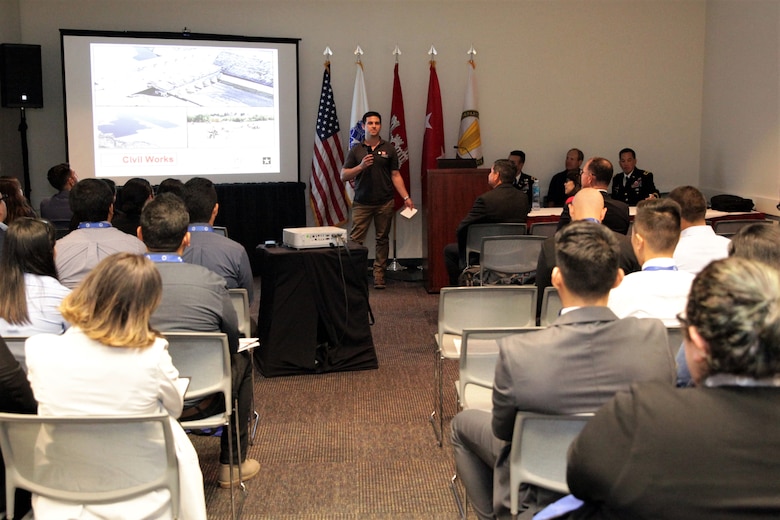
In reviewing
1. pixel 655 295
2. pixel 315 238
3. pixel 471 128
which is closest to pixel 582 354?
pixel 655 295

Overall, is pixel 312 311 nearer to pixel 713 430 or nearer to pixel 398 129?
pixel 713 430

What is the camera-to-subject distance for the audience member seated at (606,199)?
486cm

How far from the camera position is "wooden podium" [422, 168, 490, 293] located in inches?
286

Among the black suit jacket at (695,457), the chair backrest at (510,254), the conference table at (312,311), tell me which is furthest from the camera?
the chair backrest at (510,254)

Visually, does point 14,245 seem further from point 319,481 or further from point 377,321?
point 377,321

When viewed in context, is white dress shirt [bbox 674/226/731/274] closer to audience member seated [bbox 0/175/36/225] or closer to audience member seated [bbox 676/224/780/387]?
audience member seated [bbox 676/224/780/387]

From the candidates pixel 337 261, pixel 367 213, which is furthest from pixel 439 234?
pixel 337 261

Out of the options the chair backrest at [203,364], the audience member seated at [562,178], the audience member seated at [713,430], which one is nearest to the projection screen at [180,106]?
the audience member seated at [562,178]

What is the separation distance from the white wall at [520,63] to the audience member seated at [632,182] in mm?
460

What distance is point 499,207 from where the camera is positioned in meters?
5.94

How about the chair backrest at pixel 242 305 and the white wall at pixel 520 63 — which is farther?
the white wall at pixel 520 63

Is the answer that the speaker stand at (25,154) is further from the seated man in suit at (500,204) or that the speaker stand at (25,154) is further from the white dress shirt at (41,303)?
the white dress shirt at (41,303)

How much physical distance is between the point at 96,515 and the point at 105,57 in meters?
6.50

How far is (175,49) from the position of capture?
7.90m
